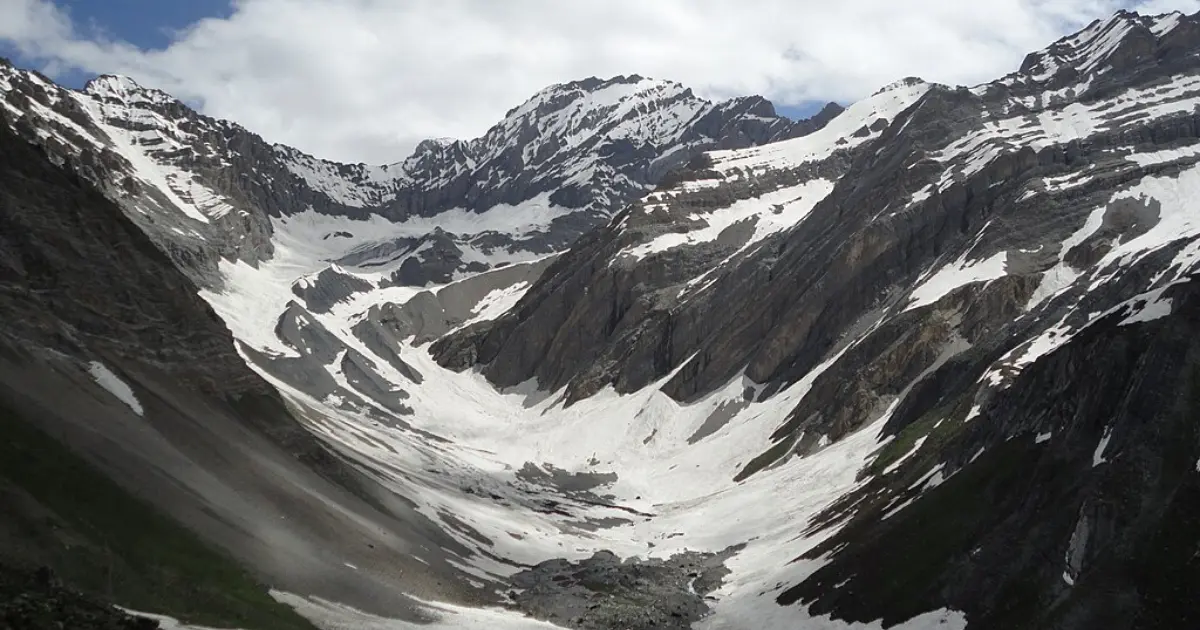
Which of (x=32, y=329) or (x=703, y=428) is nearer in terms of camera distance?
(x=32, y=329)

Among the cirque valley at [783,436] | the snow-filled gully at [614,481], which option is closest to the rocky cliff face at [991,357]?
the cirque valley at [783,436]

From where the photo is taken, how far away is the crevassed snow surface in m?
62.2

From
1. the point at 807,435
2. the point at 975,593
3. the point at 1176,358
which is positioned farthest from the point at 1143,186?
the point at 975,593

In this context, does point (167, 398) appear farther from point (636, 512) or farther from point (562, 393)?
point (562, 393)

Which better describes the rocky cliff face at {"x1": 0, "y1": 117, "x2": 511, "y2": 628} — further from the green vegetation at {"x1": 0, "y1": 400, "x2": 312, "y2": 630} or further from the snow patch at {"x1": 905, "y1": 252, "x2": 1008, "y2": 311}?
the snow patch at {"x1": 905, "y1": 252, "x2": 1008, "y2": 311}

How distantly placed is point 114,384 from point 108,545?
2017 centimetres

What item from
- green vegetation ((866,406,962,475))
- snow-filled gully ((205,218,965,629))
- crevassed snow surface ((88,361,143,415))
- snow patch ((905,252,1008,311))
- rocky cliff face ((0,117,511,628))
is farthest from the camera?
snow patch ((905,252,1008,311))

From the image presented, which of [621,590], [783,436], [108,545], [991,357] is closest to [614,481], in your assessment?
[783,436]

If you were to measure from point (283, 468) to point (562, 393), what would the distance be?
129m

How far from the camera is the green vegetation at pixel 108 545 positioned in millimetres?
41906

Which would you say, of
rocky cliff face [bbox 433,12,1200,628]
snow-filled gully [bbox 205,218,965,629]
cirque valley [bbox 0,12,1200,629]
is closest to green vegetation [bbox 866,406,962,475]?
rocky cliff face [bbox 433,12,1200,628]

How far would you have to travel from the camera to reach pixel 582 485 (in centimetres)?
13875

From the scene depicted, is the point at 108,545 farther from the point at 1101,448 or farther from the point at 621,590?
the point at 1101,448

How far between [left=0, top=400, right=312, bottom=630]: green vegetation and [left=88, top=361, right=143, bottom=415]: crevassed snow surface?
997 cm
